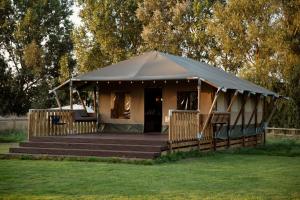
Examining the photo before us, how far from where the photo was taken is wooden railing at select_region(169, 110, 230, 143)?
52.3 feet

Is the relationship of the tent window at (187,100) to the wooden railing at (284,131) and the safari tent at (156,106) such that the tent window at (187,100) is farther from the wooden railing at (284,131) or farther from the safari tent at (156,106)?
the wooden railing at (284,131)

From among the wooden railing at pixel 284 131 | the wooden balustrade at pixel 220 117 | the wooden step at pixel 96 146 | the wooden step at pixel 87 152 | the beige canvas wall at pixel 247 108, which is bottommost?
the wooden step at pixel 87 152

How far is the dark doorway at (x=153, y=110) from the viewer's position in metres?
20.9

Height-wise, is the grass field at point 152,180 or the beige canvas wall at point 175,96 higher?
the beige canvas wall at point 175,96

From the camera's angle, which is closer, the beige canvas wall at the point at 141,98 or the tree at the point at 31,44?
the beige canvas wall at the point at 141,98

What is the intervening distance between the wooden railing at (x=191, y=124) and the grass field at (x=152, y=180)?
1.35 meters

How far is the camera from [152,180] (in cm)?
1055

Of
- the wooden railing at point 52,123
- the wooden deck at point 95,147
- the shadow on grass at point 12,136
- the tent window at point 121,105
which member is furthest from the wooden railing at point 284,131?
the wooden deck at point 95,147

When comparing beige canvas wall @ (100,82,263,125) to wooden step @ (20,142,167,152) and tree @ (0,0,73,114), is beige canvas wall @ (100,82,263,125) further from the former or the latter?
tree @ (0,0,73,114)

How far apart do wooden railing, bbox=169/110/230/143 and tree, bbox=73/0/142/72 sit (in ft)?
65.3

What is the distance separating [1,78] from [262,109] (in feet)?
81.0

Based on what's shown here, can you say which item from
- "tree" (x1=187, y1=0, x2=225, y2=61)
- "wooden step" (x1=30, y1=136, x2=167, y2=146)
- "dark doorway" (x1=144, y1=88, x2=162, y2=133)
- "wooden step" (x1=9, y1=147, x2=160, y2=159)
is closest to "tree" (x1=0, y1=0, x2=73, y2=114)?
"tree" (x1=187, y1=0, x2=225, y2=61)

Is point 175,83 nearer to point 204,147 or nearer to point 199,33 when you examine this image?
point 204,147

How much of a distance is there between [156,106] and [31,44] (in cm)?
2309
